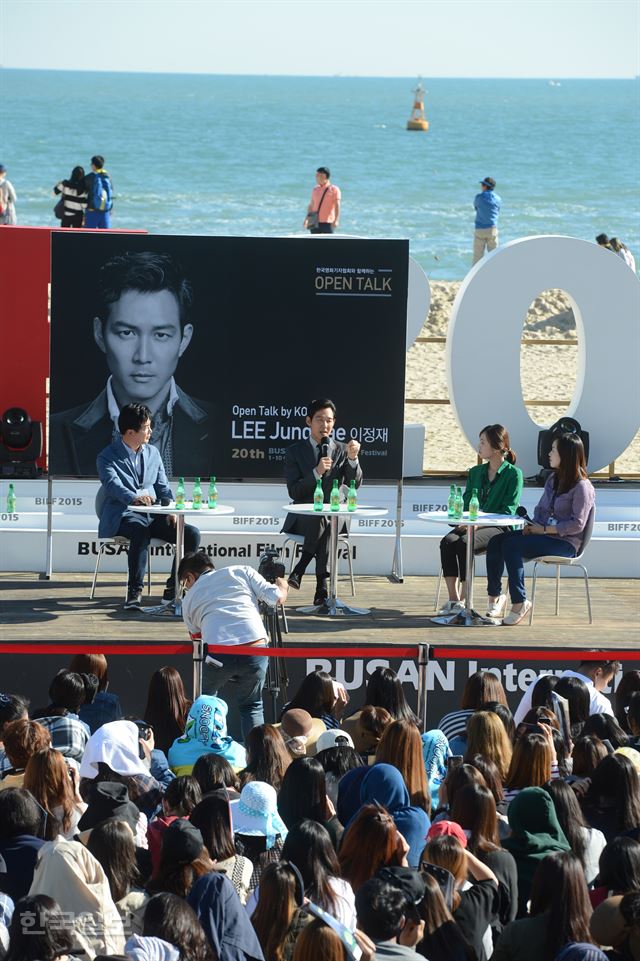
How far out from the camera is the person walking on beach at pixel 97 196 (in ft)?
66.6

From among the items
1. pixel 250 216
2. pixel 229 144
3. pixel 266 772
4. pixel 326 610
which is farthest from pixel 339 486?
pixel 229 144

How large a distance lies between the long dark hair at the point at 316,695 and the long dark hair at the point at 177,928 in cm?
305

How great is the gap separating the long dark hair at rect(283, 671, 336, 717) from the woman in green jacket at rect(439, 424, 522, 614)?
10.1 ft

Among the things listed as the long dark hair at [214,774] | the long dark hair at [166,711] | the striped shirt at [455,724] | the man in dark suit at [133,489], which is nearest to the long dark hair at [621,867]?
the long dark hair at [214,774]

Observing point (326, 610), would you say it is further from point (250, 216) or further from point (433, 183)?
point (433, 183)

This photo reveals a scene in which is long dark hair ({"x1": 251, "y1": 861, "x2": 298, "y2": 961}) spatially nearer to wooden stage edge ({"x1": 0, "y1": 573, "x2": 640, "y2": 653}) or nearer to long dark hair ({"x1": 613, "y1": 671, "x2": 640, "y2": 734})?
long dark hair ({"x1": 613, "y1": 671, "x2": 640, "y2": 734})

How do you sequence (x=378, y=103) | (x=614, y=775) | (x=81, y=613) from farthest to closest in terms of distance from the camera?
(x=378, y=103), (x=81, y=613), (x=614, y=775)

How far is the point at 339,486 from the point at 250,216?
5558cm

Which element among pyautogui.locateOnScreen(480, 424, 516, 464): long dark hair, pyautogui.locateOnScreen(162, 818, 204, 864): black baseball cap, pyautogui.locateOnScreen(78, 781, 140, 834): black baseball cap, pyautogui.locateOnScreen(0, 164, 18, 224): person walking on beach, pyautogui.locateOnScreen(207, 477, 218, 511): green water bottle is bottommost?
pyautogui.locateOnScreen(78, 781, 140, 834): black baseball cap

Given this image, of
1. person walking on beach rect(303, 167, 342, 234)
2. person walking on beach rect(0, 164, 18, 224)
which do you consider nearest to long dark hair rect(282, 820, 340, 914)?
person walking on beach rect(0, 164, 18, 224)

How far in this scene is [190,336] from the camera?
11.1 m

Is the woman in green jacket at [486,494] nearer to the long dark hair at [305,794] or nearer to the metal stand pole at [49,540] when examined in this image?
the metal stand pole at [49,540]

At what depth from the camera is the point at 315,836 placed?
15.8ft

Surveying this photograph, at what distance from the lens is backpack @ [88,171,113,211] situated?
20.3 metres
